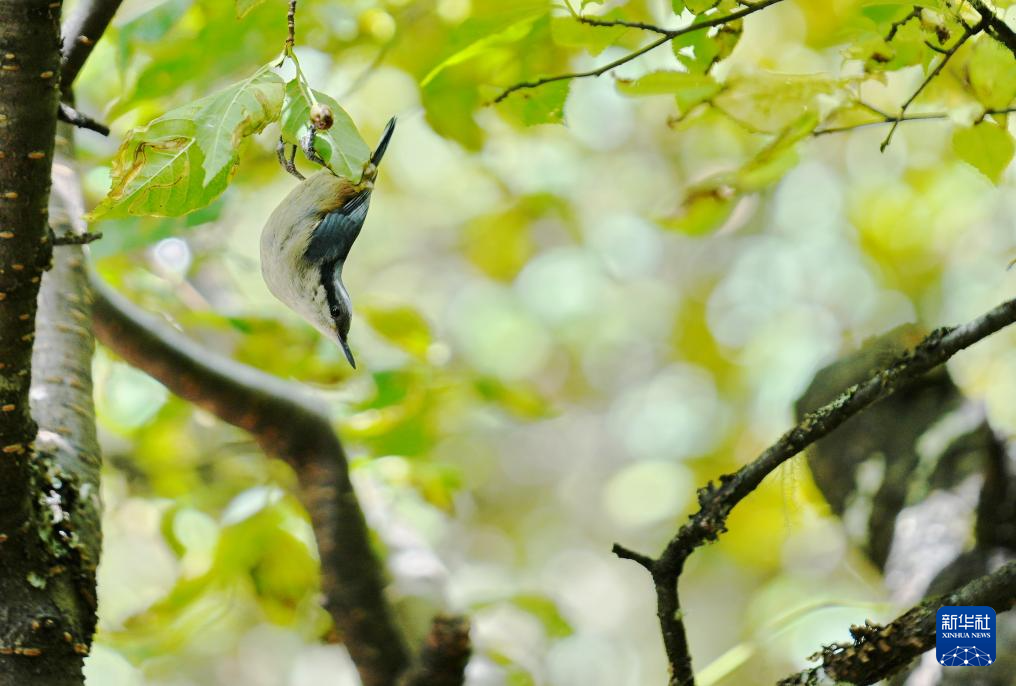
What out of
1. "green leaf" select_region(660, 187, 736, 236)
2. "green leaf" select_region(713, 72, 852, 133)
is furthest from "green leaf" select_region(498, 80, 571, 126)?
"green leaf" select_region(660, 187, 736, 236)

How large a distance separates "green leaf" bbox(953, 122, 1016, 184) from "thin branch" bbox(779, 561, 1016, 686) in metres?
0.27

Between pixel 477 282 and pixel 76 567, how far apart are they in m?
2.29

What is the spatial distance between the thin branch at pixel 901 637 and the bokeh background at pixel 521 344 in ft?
0.41

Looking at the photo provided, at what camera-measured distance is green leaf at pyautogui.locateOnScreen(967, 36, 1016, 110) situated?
0.57m

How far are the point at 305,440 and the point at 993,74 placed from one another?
94 centimetres

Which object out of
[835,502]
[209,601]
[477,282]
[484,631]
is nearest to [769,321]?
[477,282]

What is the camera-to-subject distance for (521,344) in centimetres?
280

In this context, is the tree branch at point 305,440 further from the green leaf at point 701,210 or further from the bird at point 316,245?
the green leaf at point 701,210

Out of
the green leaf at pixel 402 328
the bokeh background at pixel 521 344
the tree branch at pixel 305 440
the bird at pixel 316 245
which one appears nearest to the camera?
the bird at pixel 316 245

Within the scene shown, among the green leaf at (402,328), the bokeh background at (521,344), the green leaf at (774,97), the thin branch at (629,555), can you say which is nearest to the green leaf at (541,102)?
the bokeh background at (521,344)

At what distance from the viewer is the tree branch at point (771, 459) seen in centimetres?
54

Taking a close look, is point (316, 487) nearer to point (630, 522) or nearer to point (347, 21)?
point (347, 21)

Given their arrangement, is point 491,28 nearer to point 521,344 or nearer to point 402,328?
point 402,328

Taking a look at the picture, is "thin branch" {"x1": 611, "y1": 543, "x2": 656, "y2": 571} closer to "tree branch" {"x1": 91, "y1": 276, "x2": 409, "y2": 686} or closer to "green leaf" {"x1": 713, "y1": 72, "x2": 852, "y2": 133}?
"green leaf" {"x1": 713, "y1": 72, "x2": 852, "y2": 133}
